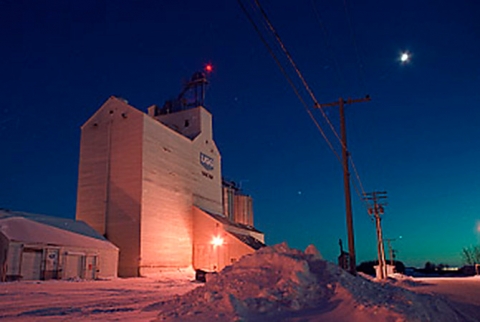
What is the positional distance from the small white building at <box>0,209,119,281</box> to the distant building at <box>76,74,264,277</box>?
2793 mm

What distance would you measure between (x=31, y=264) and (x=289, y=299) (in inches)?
873

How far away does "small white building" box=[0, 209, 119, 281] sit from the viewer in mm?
25359

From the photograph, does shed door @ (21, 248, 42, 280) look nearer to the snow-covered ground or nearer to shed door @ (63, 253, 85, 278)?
shed door @ (63, 253, 85, 278)

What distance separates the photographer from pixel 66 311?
12.0 metres

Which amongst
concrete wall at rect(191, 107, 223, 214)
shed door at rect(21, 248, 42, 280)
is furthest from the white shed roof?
concrete wall at rect(191, 107, 223, 214)

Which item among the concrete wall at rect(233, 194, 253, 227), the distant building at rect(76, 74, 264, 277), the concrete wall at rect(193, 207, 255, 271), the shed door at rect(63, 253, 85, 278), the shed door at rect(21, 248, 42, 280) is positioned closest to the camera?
the shed door at rect(21, 248, 42, 280)

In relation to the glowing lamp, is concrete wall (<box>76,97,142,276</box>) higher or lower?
higher

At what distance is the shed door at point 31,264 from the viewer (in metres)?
25.8

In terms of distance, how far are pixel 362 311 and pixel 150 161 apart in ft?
101

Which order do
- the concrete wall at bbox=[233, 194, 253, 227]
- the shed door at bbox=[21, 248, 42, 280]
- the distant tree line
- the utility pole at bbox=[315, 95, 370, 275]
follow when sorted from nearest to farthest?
the utility pole at bbox=[315, 95, 370, 275] < the shed door at bbox=[21, 248, 42, 280] < the concrete wall at bbox=[233, 194, 253, 227] < the distant tree line

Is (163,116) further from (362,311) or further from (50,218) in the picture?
(362,311)

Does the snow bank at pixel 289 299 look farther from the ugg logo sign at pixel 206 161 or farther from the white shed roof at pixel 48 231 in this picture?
the ugg logo sign at pixel 206 161

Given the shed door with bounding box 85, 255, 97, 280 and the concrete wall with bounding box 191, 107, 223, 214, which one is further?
the concrete wall with bounding box 191, 107, 223, 214

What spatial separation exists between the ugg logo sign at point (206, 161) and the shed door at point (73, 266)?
19746 mm
